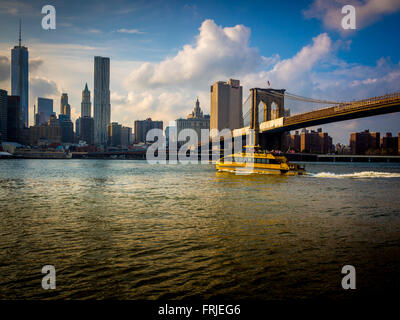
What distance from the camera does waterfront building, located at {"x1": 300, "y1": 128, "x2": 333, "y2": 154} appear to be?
609 ft

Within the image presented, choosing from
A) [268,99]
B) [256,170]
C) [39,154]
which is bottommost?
[256,170]

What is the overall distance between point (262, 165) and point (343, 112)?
2338 cm

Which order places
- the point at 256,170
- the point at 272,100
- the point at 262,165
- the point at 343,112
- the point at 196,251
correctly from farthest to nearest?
the point at 272,100
the point at 343,112
the point at 256,170
the point at 262,165
the point at 196,251

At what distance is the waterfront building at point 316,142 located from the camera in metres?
186

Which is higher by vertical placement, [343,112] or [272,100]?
[272,100]

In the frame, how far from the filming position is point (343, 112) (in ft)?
184

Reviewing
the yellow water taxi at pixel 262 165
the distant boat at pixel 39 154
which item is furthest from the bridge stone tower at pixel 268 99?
the distant boat at pixel 39 154

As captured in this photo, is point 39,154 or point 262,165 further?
point 39,154

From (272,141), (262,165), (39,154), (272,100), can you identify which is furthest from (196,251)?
(39,154)

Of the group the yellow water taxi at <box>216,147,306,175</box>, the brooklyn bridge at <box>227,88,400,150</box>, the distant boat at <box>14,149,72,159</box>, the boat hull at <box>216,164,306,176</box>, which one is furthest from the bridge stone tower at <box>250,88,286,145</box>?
the distant boat at <box>14,149,72,159</box>

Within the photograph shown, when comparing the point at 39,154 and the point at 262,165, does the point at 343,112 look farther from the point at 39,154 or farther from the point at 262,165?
the point at 39,154

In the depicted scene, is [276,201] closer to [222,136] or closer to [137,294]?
[137,294]

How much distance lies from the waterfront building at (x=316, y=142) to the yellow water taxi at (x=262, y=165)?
14961cm
